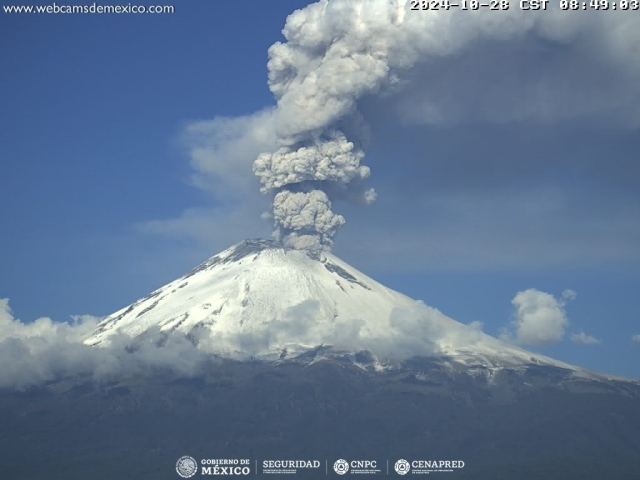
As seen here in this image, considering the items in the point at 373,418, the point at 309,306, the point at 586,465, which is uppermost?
the point at 309,306

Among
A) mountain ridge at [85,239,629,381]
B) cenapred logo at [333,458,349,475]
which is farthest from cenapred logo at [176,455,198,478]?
mountain ridge at [85,239,629,381]

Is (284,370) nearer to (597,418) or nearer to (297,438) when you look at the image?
(297,438)

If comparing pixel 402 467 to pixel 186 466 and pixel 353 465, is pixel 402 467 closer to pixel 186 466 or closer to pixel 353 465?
pixel 353 465

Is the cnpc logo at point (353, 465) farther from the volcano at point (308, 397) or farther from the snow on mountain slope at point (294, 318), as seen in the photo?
the snow on mountain slope at point (294, 318)

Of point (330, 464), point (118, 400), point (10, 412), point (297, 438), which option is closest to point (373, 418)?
point (297, 438)

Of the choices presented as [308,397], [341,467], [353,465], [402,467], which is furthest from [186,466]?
[308,397]

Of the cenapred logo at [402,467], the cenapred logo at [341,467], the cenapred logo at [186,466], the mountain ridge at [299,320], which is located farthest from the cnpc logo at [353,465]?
the mountain ridge at [299,320]
